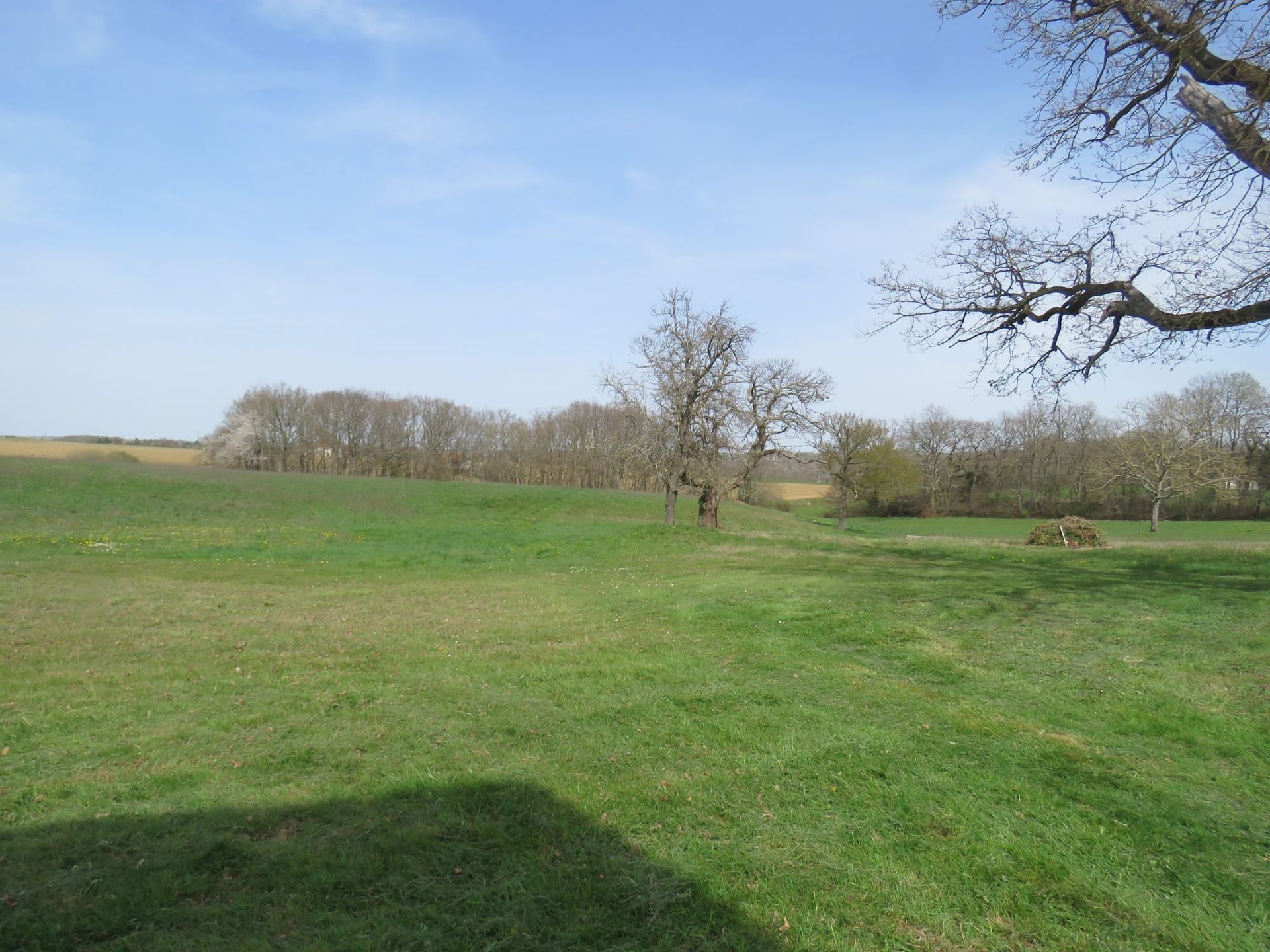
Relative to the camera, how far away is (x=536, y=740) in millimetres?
5855

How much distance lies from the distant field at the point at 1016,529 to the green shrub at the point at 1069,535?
38.6ft

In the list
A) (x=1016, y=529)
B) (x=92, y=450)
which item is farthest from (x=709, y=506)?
(x=92, y=450)

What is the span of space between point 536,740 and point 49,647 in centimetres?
682

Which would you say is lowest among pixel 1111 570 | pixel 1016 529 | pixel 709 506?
pixel 1016 529

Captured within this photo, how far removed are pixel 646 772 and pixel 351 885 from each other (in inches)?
86.3

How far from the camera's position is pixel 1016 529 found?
55.8m

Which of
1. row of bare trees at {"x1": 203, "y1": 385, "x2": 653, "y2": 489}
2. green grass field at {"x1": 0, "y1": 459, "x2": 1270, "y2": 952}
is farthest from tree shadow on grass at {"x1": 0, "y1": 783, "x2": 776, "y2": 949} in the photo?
row of bare trees at {"x1": 203, "y1": 385, "x2": 653, "y2": 489}

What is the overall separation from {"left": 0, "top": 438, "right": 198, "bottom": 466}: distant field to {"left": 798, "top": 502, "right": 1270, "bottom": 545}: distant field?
6346 centimetres

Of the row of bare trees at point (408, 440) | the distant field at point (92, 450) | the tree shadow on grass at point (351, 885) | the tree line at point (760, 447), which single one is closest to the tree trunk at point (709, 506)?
the tree line at point (760, 447)

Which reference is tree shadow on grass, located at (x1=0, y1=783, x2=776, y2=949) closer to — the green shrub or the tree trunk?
the green shrub

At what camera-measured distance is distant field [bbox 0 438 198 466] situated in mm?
70312

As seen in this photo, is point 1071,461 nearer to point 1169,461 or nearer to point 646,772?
point 1169,461

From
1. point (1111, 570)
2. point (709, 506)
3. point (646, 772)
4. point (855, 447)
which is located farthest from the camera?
point (855, 447)

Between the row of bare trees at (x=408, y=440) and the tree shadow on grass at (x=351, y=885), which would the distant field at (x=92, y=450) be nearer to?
the row of bare trees at (x=408, y=440)
